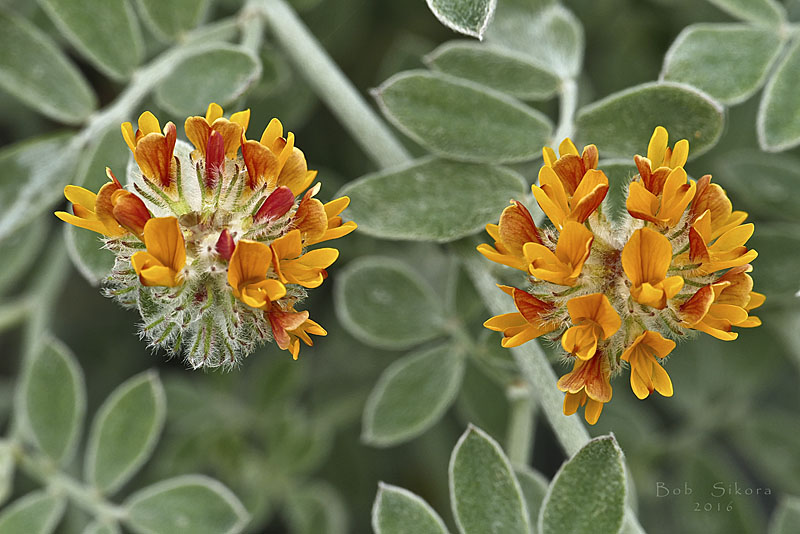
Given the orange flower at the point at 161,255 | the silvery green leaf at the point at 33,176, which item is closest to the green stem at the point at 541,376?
the orange flower at the point at 161,255

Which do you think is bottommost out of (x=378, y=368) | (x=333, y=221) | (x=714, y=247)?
(x=378, y=368)

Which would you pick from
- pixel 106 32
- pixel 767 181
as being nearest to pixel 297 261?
pixel 106 32

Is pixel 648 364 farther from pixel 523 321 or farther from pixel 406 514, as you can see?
pixel 406 514

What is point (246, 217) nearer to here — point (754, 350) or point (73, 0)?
point (73, 0)

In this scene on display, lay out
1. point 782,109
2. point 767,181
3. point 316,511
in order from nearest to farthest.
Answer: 1. point 782,109
2. point 767,181
3. point 316,511

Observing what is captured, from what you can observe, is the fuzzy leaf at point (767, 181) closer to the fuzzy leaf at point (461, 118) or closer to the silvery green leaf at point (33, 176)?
the fuzzy leaf at point (461, 118)
